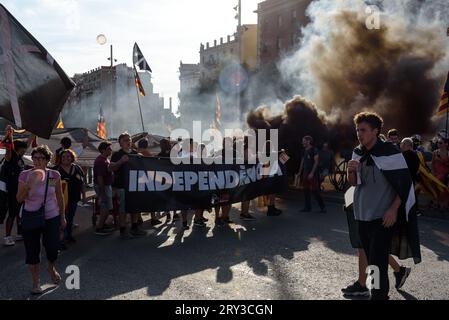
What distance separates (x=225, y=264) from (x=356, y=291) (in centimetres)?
179

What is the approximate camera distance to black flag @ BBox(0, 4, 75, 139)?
18.3ft

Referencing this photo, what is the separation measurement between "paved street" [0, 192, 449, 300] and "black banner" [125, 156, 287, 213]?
540mm

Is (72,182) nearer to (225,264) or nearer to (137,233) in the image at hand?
(137,233)

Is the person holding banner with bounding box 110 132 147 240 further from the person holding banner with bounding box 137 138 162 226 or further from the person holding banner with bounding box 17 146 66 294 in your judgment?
the person holding banner with bounding box 17 146 66 294

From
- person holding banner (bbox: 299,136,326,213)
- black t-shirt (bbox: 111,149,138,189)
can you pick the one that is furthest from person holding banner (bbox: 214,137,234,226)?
black t-shirt (bbox: 111,149,138,189)

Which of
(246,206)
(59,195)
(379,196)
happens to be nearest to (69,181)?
(59,195)

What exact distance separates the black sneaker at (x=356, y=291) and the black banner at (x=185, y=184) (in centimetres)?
388

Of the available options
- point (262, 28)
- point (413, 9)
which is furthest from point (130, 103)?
point (413, 9)

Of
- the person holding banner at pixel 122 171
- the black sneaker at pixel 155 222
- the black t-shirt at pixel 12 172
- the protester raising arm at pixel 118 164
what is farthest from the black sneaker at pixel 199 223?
the black t-shirt at pixel 12 172

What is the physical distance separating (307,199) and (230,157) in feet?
6.93

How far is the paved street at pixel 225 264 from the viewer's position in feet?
15.3

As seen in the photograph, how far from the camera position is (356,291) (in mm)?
4570

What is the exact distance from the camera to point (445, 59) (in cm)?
1838
